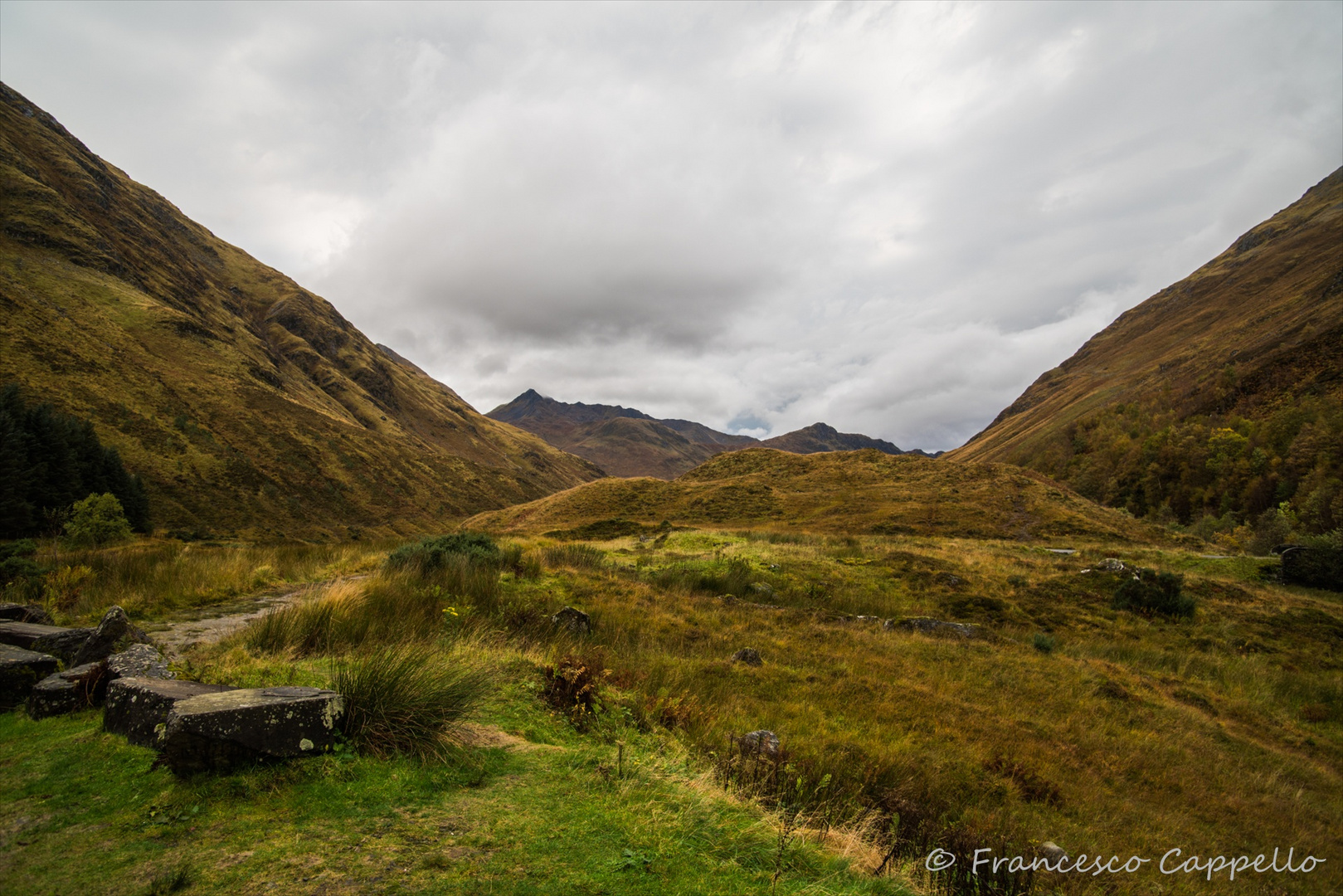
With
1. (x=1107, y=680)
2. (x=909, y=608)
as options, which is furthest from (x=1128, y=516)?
(x=1107, y=680)

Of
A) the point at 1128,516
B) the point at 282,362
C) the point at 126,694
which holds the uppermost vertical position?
the point at 282,362

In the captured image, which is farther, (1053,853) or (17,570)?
(17,570)

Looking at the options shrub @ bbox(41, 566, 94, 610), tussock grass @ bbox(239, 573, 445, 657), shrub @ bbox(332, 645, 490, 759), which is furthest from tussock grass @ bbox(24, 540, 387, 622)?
shrub @ bbox(332, 645, 490, 759)

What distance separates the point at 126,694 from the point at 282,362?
12885cm

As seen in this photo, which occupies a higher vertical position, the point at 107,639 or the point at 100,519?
the point at 100,519

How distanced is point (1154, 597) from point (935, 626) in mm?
8653

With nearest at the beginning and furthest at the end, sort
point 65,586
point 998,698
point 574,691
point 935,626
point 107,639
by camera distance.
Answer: point 107,639 → point 574,691 → point 65,586 → point 998,698 → point 935,626

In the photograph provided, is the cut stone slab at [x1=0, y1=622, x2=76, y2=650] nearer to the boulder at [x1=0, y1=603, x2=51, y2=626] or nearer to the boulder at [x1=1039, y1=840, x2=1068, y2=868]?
the boulder at [x1=0, y1=603, x2=51, y2=626]

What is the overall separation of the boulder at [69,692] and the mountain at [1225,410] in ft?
169

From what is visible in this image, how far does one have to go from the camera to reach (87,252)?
7138 centimetres

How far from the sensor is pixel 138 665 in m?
4.70

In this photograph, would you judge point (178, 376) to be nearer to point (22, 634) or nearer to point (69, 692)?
point (22, 634)

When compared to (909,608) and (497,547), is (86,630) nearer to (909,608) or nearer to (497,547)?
(497,547)

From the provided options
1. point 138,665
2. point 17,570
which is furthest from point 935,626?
point 17,570
